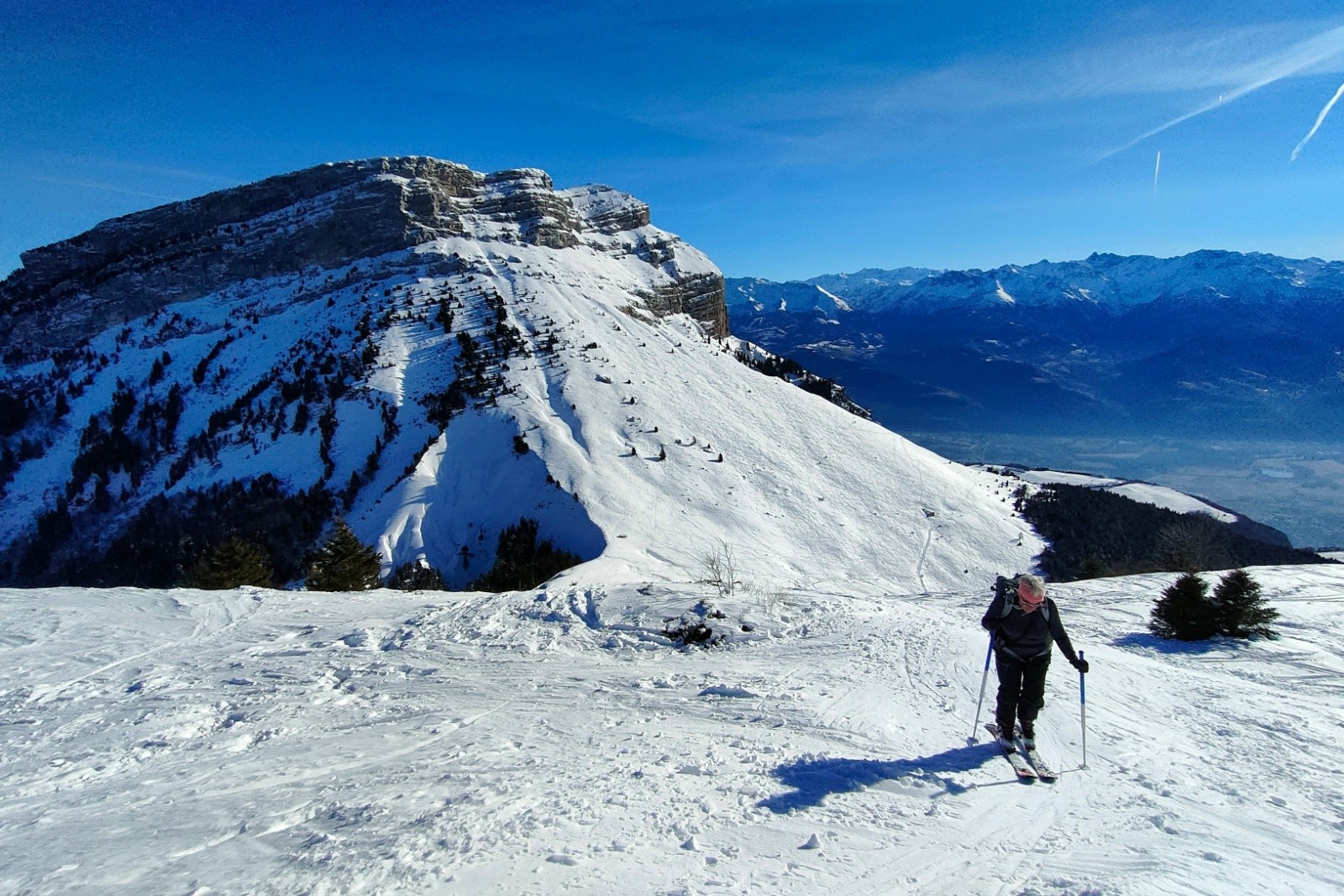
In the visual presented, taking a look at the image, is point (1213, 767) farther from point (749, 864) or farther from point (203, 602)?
point (203, 602)

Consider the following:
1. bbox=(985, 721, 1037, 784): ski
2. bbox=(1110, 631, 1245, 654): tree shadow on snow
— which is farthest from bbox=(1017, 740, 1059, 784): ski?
bbox=(1110, 631, 1245, 654): tree shadow on snow

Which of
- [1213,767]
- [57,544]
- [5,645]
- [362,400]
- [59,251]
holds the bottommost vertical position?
[57,544]

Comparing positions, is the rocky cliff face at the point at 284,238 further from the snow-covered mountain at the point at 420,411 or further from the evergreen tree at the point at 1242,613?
the evergreen tree at the point at 1242,613

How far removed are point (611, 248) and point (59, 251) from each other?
129 m

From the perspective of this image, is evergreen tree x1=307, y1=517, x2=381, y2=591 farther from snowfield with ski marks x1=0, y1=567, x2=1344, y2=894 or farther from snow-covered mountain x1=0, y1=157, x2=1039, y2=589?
snowfield with ski marks x1=0, y1=567, x2=1344, y2=894

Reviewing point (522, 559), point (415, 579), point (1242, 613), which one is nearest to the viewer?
point (1242, 613)

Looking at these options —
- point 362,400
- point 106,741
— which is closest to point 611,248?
point 362,400

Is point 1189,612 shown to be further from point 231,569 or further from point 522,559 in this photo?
point 522,559

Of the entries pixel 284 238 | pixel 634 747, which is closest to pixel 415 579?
pixel 634 747

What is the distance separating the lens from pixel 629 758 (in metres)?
7.29

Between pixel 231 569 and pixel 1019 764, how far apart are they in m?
27.5

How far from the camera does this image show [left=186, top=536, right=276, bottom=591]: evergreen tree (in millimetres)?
23562

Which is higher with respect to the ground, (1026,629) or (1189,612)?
(1026,629)

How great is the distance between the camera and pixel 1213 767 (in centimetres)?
736
